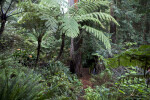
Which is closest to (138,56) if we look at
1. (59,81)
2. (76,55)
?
(59,81)

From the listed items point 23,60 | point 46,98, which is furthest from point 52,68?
point 46,98

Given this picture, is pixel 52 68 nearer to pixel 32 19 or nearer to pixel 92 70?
pixel 32 19

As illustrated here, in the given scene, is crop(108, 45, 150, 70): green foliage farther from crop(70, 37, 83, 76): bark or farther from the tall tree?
crop(70, 37, 83, 76): bark

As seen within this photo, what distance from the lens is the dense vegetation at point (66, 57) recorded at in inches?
50.3

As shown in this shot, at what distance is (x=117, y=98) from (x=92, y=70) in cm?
265

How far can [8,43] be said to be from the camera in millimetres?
3932

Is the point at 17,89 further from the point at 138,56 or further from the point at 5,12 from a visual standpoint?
the point at 5,12

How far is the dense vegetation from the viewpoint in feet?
4.19

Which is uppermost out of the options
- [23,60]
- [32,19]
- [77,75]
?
[32,19]

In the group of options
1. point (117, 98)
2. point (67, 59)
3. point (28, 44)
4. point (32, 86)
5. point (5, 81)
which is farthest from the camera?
point (28, 44)

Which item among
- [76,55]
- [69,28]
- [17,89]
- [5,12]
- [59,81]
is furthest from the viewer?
[76,55]

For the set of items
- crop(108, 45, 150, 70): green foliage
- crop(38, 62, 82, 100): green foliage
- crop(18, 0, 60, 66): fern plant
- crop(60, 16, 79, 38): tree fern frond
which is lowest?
crop(38, 62, 82, 100): green foliage

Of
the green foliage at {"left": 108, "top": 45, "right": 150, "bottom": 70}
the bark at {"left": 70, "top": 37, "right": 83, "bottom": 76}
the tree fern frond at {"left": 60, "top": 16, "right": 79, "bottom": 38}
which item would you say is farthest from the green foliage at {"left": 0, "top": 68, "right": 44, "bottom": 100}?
the bark at {"left": 70, "top": 37, "right": 83, "bottom": 76}

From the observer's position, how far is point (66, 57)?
4.43 m
